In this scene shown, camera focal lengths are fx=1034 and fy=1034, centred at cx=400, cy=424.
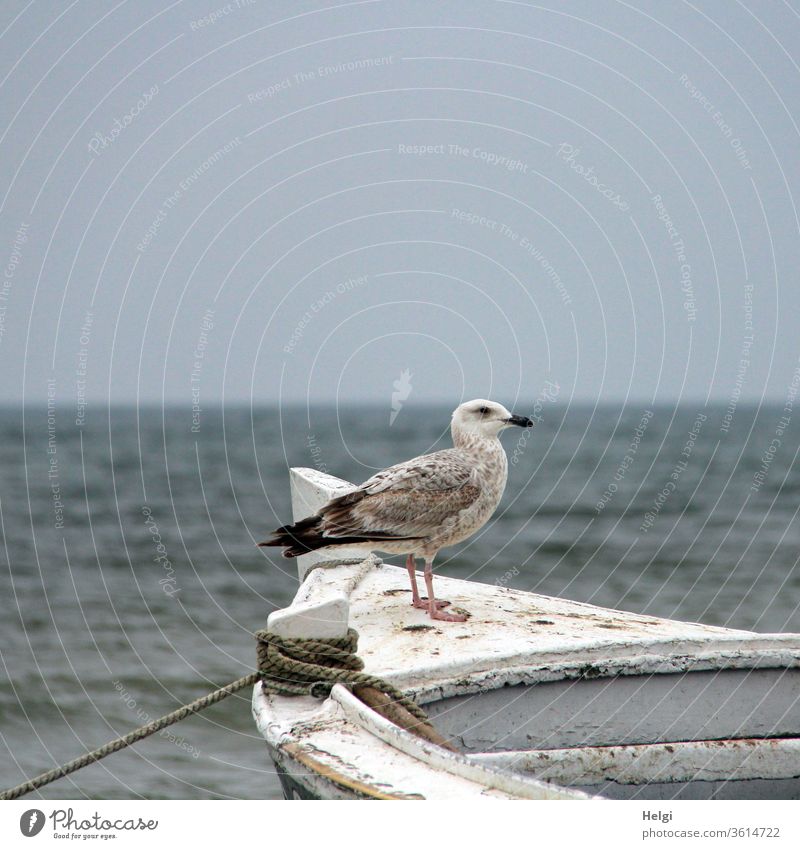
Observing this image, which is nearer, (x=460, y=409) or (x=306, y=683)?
(x=306, y=683)

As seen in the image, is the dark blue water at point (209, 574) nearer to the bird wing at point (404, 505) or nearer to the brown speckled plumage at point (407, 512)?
the brown speckled plumage at point (407, 512)

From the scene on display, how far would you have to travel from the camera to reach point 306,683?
13.4ft

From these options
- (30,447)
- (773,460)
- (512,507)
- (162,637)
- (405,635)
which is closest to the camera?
(405,635)

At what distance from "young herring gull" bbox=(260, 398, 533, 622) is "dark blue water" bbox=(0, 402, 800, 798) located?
149 centimetres

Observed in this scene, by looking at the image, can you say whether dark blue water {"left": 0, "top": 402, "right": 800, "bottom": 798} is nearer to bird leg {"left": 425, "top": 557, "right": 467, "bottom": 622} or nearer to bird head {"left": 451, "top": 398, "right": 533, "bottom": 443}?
bird leg {"left": 425, "top": 557, "right": 467, "bottom": 622}

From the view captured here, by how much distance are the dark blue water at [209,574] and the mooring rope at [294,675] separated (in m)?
1.86

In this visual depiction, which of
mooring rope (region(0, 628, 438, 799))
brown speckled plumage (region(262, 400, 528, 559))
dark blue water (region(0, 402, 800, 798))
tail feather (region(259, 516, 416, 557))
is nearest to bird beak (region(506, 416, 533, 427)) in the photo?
brown speckled plumage (region(262, 400, 528, 559))

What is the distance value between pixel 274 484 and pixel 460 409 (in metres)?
29.1

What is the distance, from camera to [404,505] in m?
5.58

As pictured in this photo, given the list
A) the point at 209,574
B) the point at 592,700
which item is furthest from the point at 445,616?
the point at 209,574

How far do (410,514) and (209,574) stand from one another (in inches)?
523

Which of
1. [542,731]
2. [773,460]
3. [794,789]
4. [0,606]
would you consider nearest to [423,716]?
[542,731]

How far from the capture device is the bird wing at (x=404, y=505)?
5562mm

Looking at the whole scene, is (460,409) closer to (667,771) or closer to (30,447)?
(667,771)
